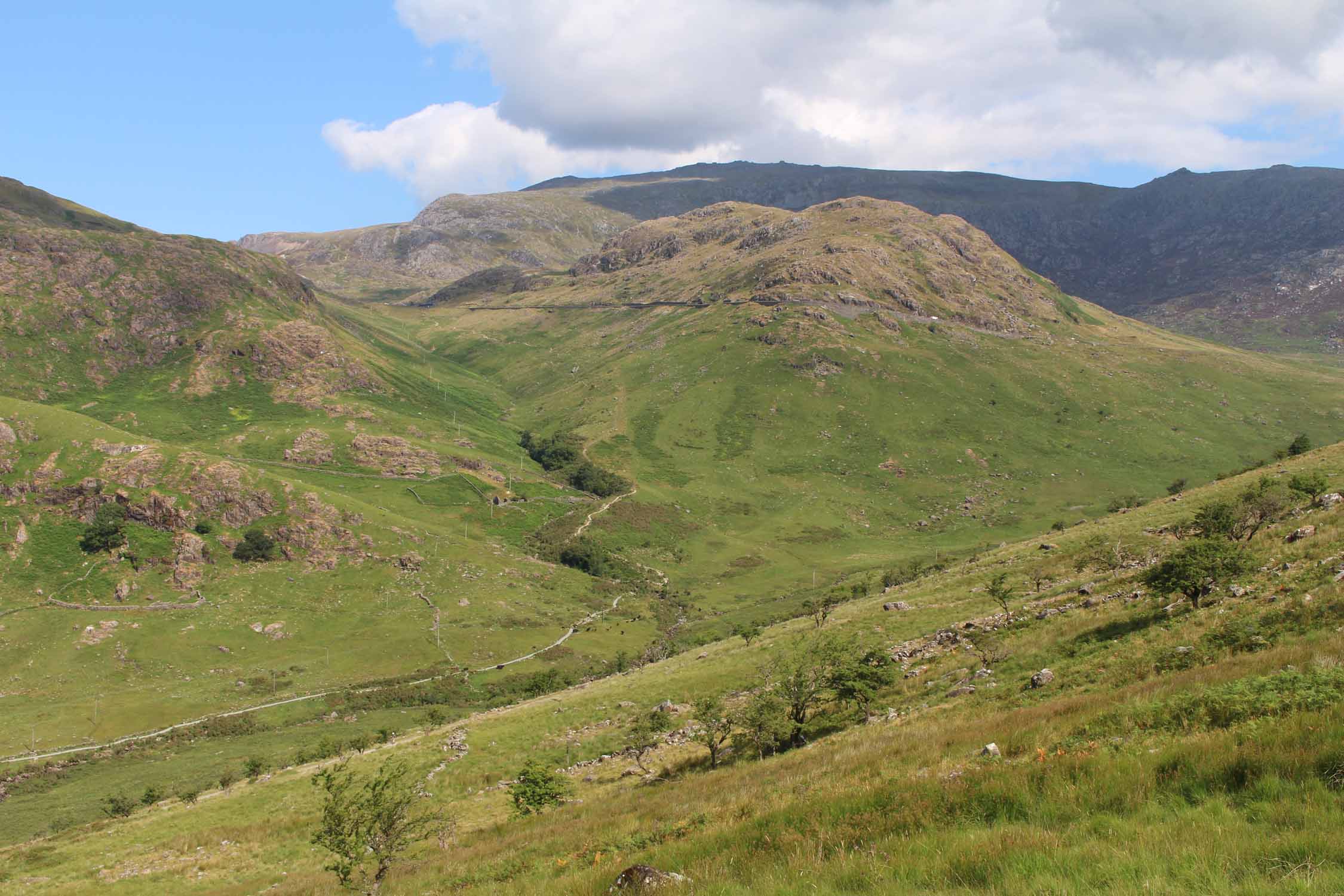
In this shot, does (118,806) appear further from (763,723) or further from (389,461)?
(389,461)

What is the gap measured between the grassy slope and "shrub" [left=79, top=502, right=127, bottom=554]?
362 feet

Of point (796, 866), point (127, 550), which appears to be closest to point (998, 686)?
point (796, 866)

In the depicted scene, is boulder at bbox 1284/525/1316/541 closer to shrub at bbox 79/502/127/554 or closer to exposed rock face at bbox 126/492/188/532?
exposed rock face at bbox 126/492/188/532

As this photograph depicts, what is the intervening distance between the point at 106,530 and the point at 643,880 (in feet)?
528

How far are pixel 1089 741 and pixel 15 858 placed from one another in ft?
231

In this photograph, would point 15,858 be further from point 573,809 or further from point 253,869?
point 573,809

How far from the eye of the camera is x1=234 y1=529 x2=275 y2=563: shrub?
449 feet

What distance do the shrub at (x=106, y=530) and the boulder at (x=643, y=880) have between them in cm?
15922

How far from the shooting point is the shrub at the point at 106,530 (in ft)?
418

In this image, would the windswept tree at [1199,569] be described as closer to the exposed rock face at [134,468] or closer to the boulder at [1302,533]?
the boulder at [1302,533]

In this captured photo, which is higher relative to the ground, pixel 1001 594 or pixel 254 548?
pixel 1001 594

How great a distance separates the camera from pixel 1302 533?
118ft

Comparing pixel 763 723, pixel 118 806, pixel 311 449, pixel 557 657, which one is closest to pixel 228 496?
pixel 311 449

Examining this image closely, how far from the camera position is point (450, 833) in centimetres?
3391
